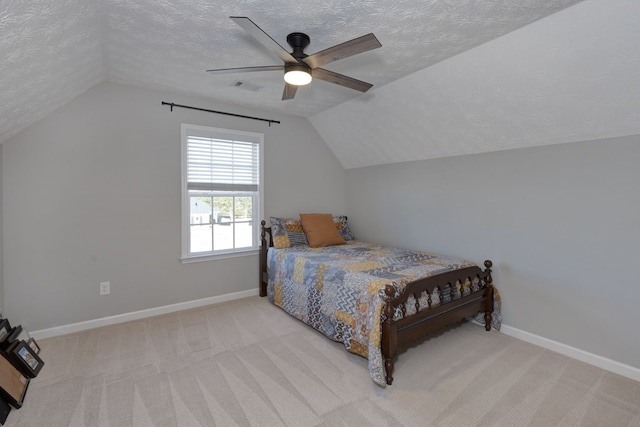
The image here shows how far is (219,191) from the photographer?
362 centimetres

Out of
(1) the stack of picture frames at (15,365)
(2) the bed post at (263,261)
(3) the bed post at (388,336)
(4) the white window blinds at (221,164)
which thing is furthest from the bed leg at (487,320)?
(1) the stack of picture frames at (15,365)

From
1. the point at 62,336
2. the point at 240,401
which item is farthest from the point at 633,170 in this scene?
the point at 62,336

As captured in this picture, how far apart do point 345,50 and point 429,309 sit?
77.8 inches

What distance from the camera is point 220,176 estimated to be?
11.8 feet

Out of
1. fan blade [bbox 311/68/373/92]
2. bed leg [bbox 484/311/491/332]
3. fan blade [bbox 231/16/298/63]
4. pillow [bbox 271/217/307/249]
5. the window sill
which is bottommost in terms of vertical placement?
bed leg [bbox 484/311/491/332]

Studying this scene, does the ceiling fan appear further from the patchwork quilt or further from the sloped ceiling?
the patchwork quilt

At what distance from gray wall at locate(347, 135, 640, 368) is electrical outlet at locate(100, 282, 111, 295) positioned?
11.3 feet

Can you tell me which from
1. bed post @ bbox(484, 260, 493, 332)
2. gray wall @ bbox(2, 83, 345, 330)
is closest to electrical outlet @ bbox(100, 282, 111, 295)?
gray wall @ bbox(2, 83, 345, 330)

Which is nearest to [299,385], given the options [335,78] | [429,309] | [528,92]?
[429,309]

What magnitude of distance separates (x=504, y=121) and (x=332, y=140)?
2.30 metres

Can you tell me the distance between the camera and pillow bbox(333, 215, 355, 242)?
4.30m

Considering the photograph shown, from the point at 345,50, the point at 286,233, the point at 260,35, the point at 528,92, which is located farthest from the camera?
the point at 286,233

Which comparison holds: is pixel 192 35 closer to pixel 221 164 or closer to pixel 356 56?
pixel 356 56

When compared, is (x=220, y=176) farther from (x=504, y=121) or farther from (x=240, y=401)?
(x=504, y=121)
